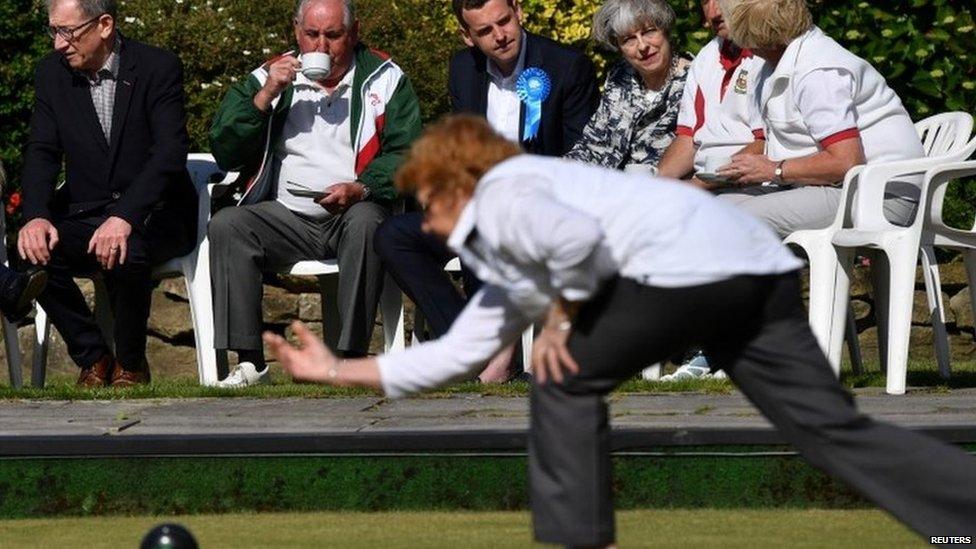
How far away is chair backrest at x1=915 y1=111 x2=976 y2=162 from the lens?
652 cm

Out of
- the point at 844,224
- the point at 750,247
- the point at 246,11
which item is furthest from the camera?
the point at 246,11

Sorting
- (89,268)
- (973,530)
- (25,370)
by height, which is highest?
(973,530)

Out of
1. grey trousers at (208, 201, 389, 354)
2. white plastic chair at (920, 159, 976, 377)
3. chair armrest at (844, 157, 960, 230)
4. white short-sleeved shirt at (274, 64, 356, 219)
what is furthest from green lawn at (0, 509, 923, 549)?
white short-sleeved shirt at (274, 64, 356, 219)

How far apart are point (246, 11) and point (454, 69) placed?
6.52 feet

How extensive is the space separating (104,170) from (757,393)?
13.3 ft

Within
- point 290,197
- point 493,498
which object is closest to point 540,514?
point 493,498

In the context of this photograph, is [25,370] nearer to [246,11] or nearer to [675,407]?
[246,11]

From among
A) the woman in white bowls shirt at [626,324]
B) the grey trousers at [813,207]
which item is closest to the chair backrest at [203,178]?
the grey trousers at [813,207]

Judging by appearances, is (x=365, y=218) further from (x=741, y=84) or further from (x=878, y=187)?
(x=878, y=187)

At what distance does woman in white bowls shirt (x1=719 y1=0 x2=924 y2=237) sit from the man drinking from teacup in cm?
142

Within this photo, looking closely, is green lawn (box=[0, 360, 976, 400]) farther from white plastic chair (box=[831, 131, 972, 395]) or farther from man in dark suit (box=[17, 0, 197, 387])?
man in dark suit (box=[17, 0, 197, 387])

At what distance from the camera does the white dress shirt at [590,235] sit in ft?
10.7

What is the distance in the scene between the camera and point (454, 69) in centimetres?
720

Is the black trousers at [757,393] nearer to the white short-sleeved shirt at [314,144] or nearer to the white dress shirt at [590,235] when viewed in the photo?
the white dress shirt at [590,235]
